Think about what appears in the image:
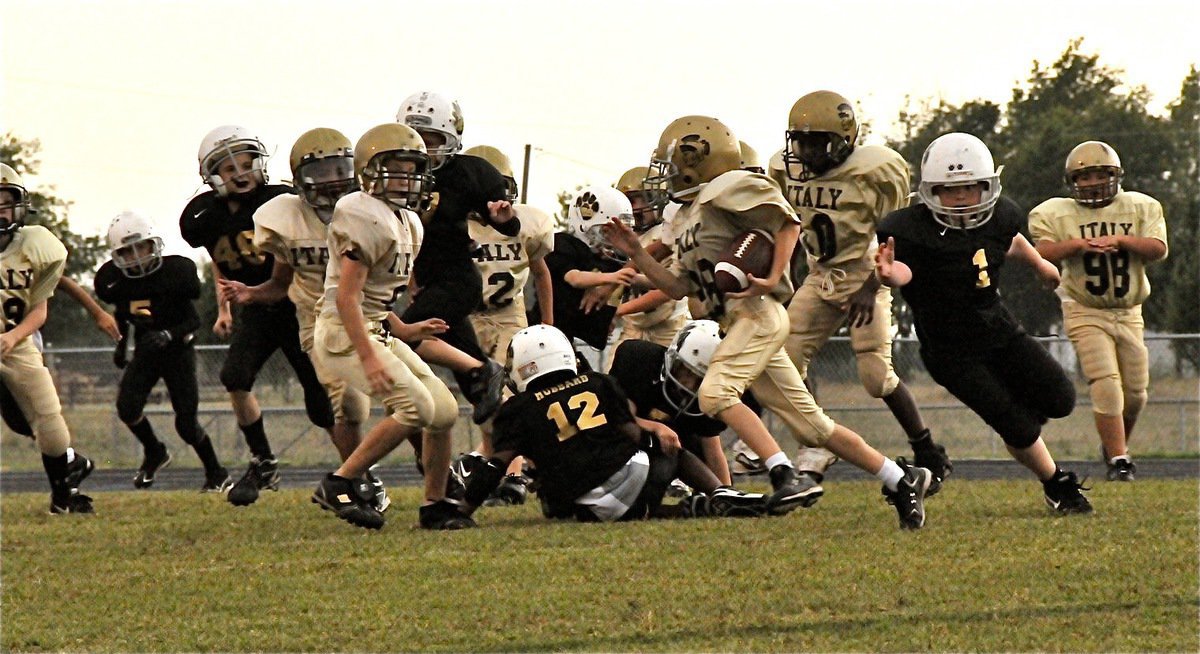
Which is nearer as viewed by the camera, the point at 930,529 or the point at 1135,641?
the point at 1135,641

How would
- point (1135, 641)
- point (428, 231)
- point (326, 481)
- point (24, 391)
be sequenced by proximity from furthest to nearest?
point (24, 391)
point (428, 231)
point (326, 481)
point (1135, 641)

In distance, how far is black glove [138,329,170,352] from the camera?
10.7 metres

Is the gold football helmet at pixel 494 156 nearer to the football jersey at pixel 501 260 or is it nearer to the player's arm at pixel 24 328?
the football jersey at pixel 501 260

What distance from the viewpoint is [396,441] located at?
7.62 metres

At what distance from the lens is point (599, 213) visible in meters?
10.4

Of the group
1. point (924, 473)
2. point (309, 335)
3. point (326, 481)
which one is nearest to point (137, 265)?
point (309, 335)

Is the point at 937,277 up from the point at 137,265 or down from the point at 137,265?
up

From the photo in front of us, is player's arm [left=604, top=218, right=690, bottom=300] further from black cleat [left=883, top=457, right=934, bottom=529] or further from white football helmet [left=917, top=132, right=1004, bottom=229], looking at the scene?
black cleat [left=883, top=457, right=934, bottom=529]

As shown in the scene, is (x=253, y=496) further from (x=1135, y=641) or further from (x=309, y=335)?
(x=1135, y=641)

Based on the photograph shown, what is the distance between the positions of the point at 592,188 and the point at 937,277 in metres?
3.48

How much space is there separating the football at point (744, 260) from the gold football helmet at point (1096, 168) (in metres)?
3.65

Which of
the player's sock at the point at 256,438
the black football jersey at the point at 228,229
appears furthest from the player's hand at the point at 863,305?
the player's sock at the point at 256,438

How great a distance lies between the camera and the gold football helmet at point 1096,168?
1035 cm

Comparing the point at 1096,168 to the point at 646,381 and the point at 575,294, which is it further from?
the point at 646,381
